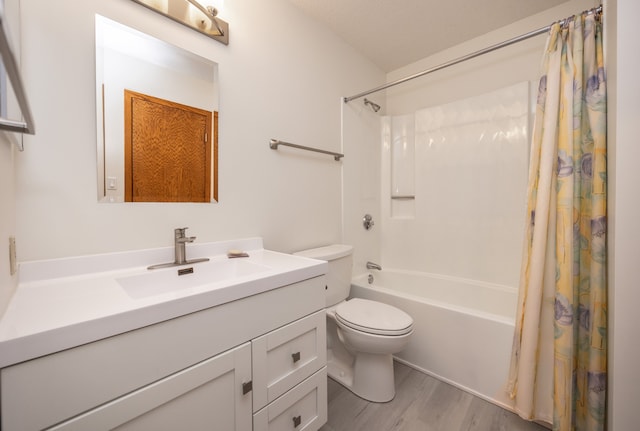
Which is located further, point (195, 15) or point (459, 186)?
point (459, 186)

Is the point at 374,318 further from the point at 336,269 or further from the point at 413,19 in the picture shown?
the point at 413,19

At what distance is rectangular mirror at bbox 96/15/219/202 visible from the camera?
99cm

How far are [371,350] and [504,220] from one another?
1396 mm

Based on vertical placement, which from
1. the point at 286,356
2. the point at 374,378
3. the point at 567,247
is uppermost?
the point at 567,247

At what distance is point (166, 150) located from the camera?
44.6 inches

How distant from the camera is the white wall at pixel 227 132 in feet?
2.85

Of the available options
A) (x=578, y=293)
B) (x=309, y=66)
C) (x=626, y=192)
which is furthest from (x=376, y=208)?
(x=626, y=192)

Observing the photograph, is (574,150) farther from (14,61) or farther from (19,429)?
(19,429)

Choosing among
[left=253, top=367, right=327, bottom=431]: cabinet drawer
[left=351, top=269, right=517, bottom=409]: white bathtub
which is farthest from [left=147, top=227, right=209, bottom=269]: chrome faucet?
[left=351, top=269, right=517, bottom=409]: white bathtub

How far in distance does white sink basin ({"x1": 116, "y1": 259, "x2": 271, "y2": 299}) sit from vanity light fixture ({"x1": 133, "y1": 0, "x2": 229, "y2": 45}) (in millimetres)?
1095

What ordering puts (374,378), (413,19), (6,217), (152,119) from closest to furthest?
(6,217) < (152,119) < (374,378) < (413,19)

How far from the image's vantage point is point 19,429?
0.48 meters

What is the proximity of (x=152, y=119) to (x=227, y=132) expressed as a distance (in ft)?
1.08

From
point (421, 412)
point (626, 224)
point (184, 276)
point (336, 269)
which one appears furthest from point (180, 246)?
point (626, 224)
